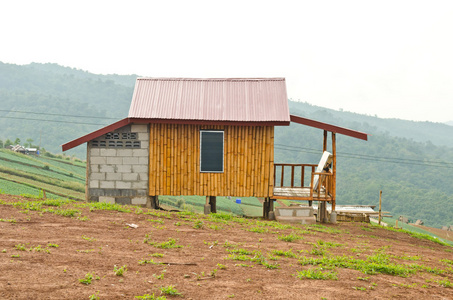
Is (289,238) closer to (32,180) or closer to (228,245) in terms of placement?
(228,245)

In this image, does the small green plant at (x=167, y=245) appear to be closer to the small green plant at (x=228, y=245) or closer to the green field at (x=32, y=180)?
the small green plant at (x=228, y=245)

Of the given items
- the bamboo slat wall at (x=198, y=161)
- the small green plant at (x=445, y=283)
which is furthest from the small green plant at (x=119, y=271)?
the bamboo slat wall at (x=198, y=161)

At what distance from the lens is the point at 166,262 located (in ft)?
27.0

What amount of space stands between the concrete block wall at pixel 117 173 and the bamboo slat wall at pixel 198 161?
0.38 m

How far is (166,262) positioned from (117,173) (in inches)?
357

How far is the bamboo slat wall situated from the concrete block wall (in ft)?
1.25

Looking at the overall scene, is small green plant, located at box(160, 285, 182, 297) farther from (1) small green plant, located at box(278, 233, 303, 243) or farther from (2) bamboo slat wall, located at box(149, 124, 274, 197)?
(2) bamboo slat wall, located at box(149, 124, 274, 197)

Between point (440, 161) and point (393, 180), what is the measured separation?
109 ft

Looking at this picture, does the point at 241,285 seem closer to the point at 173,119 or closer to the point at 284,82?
the point at 173,119

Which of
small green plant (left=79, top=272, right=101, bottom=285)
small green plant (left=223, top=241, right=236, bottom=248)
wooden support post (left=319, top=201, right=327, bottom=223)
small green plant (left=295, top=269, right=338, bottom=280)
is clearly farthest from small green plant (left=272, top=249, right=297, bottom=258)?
wooden support post (left=319, top=201, right=327, bottom=223)

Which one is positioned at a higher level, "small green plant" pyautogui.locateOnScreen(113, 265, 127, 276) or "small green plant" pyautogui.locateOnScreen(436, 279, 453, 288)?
"small green plant" pyautogui.locateOnScreen(113, 265, 127, 276)

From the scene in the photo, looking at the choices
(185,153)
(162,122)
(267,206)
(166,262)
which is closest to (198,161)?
(185,153)

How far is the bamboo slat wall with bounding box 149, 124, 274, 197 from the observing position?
16.8 meters

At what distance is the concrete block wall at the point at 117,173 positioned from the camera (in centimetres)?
1664
